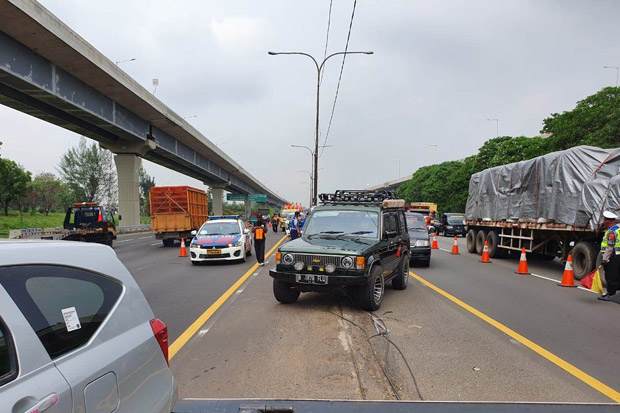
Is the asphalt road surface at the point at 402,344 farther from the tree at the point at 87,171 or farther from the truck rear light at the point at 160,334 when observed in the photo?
the tree at the point at 87,171

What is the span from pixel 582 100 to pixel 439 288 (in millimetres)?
36062

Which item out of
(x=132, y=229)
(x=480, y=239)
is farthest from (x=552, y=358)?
(x=132, y=229)

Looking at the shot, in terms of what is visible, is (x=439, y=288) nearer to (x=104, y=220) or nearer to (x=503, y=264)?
(x=503, y=264)

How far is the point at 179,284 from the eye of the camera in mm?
10766

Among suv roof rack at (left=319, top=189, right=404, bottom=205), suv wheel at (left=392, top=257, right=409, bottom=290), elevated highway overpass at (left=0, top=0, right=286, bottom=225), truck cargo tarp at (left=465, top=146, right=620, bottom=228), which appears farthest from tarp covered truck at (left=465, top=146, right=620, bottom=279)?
elevated highway overpass at (left=0, top=0, right=286, bottom=225)

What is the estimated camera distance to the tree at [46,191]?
187 feet

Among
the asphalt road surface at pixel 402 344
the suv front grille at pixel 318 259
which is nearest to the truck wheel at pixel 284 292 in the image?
the asphalt road surface at pixel 402 344

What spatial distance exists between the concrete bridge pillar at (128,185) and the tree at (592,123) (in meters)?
33.8

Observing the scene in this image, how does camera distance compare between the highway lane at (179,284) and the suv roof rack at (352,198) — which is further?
the suv roof rack at (352,198)

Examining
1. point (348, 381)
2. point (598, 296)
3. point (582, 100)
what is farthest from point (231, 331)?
point (582, 100)

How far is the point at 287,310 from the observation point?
757cm

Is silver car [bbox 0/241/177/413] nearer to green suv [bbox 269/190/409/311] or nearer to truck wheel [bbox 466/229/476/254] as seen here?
green suv [bbox 269/190/409/311]

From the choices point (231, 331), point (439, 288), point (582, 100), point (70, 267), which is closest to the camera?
point (70, 267)

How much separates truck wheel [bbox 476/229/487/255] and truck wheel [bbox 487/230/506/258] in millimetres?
519
